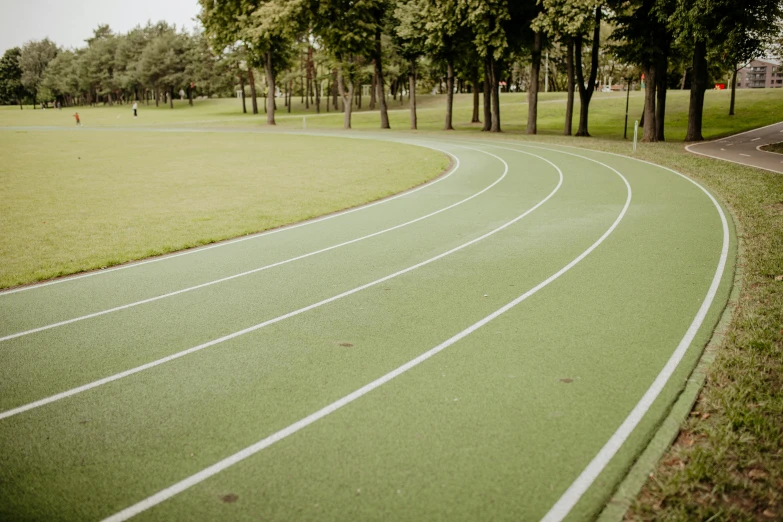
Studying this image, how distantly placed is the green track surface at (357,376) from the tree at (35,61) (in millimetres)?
133415

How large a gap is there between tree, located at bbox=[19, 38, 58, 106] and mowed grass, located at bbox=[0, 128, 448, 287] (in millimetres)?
107732

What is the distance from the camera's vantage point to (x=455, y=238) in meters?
10.8

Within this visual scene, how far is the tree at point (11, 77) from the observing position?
4729 inches

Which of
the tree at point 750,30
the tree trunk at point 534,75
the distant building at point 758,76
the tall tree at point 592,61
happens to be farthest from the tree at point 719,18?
the distant building at point 758,76

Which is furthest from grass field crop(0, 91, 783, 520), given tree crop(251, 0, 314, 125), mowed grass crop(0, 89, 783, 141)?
tree crop(251, 0, 314, 125)

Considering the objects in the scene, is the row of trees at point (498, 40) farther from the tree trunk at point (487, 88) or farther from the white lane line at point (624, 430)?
the white lane line at point (624, 430)

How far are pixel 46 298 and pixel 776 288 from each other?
410 inches

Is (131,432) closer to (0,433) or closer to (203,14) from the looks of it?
(0,433)

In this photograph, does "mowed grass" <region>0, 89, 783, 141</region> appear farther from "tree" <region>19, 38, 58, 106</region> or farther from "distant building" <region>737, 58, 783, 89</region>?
"distant building" <region>737, 58, 783, 89</region>

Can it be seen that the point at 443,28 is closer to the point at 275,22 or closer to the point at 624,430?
the point at 275,22

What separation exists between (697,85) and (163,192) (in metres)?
26.1

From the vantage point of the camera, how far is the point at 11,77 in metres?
121

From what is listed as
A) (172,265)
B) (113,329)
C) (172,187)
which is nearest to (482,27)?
(172,187)

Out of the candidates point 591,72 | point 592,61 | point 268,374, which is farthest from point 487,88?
point 268,374
